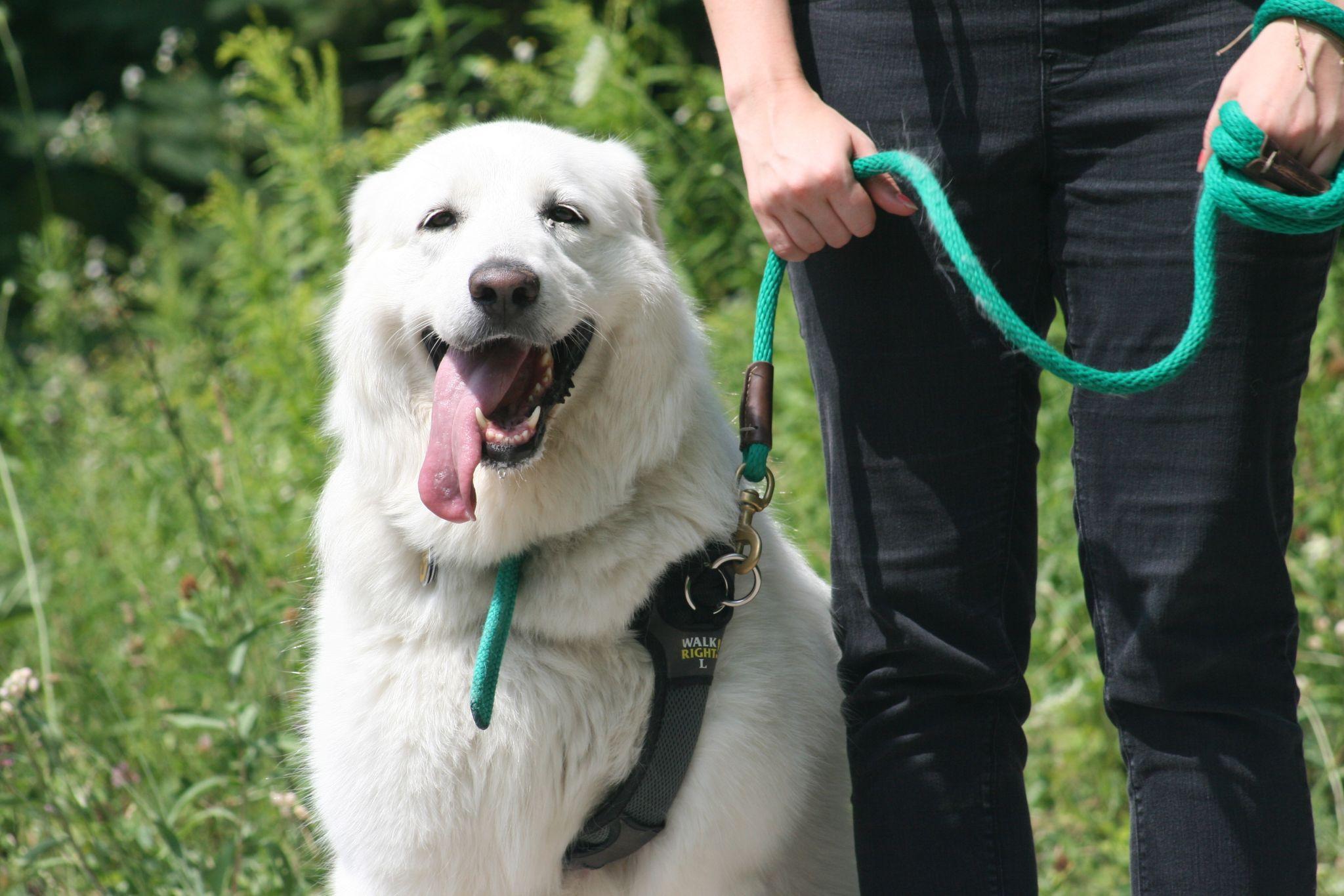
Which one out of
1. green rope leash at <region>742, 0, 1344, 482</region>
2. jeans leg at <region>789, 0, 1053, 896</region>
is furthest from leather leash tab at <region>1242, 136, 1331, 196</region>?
jeans leg at <region>789, 0, 1053, 896</region>

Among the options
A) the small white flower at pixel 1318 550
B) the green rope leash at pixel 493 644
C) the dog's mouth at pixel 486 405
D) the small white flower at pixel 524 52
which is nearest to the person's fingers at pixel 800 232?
the dog's mouth at pixel 486 405

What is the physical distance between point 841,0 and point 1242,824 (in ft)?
4.13

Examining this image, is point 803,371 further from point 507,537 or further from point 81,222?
point 81,222

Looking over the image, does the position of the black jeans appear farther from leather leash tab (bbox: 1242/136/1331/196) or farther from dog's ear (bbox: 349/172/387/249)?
dog's ear (bbox: 349/172/387/249)

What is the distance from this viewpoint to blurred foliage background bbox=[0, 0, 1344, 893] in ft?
8.13

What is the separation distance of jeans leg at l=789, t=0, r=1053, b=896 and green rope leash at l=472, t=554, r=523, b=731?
520 millimetres

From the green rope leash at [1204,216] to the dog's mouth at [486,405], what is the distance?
2.08 ft

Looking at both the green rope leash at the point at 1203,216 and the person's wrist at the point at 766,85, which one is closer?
the green rope leash at the point at 1203,216

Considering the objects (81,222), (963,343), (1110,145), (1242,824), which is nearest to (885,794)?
(1242,824)

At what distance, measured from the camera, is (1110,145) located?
1499mm

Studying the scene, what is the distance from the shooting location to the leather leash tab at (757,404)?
1806 mm

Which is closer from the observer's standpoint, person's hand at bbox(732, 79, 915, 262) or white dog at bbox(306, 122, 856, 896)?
person's hand at bbox(732, 79, 915, 262)

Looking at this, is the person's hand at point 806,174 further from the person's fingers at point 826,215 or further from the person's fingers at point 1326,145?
the person's fingers at point 1326,145

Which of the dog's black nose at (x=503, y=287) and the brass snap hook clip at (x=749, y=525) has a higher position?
the dog's black nose at (x=503, y=287)
